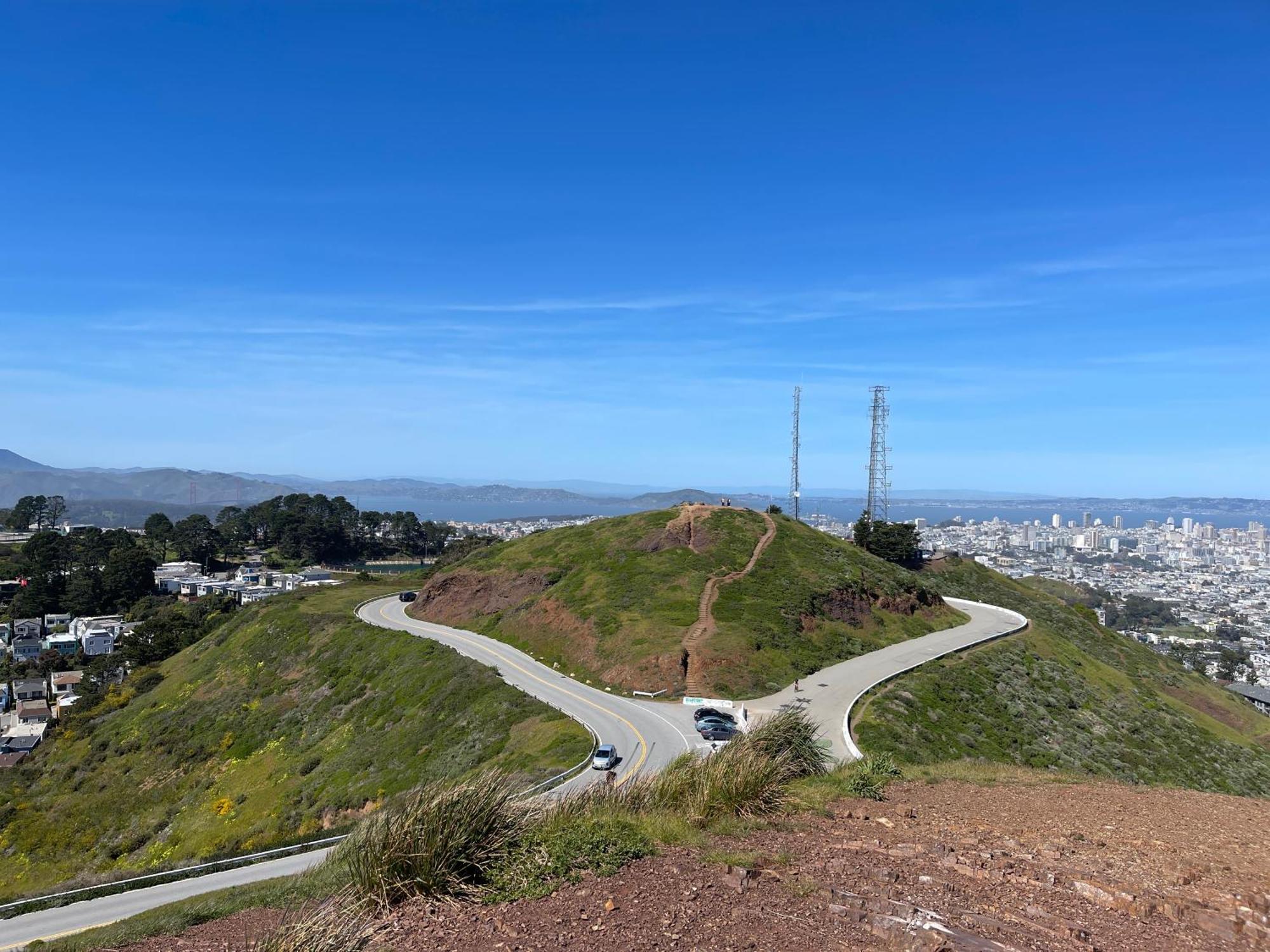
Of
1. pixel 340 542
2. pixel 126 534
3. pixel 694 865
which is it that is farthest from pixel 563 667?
pixel 126 534

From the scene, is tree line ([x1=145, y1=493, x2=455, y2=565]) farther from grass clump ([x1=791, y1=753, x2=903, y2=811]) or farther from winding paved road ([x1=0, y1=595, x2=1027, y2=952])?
grass clump ([x1=791, y1=753, x2=903, y2=811])

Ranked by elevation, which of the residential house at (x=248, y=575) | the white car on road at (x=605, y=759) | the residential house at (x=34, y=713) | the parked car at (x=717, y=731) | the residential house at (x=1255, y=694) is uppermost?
the white car on road at (x=605, y=759)

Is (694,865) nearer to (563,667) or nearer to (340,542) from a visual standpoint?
(563,667)

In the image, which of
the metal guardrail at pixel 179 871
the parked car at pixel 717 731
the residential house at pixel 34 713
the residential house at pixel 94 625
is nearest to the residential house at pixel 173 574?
the residential house at pixel 94 625

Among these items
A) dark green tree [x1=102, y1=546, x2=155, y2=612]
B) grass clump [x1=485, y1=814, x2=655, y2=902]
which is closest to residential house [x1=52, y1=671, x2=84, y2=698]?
dark green tree [x1=102, y1=546, x2=155, y2=612]

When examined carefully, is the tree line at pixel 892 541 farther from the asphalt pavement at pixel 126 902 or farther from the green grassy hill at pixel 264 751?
the asphalt pavement at pixel 126 902

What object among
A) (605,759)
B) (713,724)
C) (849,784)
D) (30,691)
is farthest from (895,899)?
(30,691)
